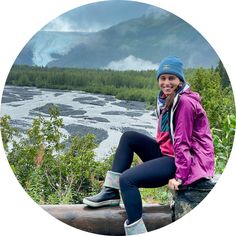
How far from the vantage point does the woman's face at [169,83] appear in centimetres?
264

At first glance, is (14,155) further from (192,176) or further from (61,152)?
(192,176)

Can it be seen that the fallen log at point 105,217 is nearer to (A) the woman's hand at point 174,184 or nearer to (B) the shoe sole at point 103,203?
(B) the shoe sole at point 103,203

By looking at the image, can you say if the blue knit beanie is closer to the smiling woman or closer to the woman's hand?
the smiling woman

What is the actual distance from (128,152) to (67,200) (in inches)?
22.4

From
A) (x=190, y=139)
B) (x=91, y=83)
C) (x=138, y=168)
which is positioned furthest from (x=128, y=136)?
(x=91, y=83)

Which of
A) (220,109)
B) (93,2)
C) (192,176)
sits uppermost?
(93,2)

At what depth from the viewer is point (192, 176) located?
2643 mm

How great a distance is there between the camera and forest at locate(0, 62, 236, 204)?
10.2ft

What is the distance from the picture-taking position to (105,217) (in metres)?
2.90

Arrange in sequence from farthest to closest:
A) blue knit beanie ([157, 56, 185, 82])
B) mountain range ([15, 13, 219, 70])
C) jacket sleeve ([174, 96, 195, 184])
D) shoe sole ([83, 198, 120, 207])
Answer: mountain range ([15, 13, 219, 70])
shoe sole ([83, 198, 120, 207])
blue knit beanie ([157, 56, 185, 82])
jacket sleeve ([174, 96, 195, 184])

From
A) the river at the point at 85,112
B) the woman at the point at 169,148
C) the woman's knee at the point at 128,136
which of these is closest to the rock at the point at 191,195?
the woman at the point at 169,148

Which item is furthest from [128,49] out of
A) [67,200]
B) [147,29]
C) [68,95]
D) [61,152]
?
[67,200]

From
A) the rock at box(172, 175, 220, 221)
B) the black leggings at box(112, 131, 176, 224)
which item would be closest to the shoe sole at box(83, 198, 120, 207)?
the black leggings at box(112, 131, 176, 224)

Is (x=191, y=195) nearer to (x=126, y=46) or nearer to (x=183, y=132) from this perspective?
(x=183, y=132)
